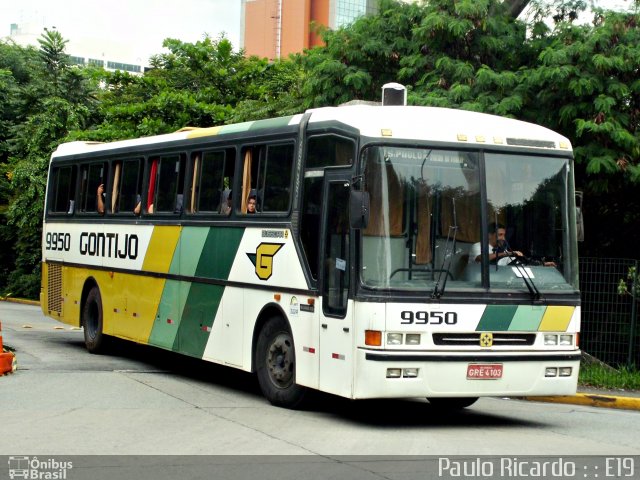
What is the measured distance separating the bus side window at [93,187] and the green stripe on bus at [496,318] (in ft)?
29.0

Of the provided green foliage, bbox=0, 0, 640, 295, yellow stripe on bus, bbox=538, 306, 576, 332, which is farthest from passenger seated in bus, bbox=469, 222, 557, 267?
green foliage, bbox=0, 0, 640, 295

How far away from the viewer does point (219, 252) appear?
14.0m

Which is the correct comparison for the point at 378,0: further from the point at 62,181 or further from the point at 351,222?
the point at 351,222

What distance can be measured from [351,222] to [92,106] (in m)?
30.0

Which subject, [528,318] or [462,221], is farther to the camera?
[528,318]

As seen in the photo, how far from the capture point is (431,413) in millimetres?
12875

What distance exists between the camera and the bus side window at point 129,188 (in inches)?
661

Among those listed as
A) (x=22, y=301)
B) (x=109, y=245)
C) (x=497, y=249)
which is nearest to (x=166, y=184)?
(x=109, y=245)

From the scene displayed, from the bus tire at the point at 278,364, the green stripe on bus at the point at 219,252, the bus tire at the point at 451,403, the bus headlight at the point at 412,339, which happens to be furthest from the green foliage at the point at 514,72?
the bus headlight at the point at 412,339

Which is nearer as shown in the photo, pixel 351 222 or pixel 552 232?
pixel 351 222

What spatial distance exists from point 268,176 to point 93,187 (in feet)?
21.2

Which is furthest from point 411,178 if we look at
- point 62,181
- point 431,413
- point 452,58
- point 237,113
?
point 237,113

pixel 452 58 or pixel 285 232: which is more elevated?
pixel 452 58

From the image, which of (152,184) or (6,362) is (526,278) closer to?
(152,184)
